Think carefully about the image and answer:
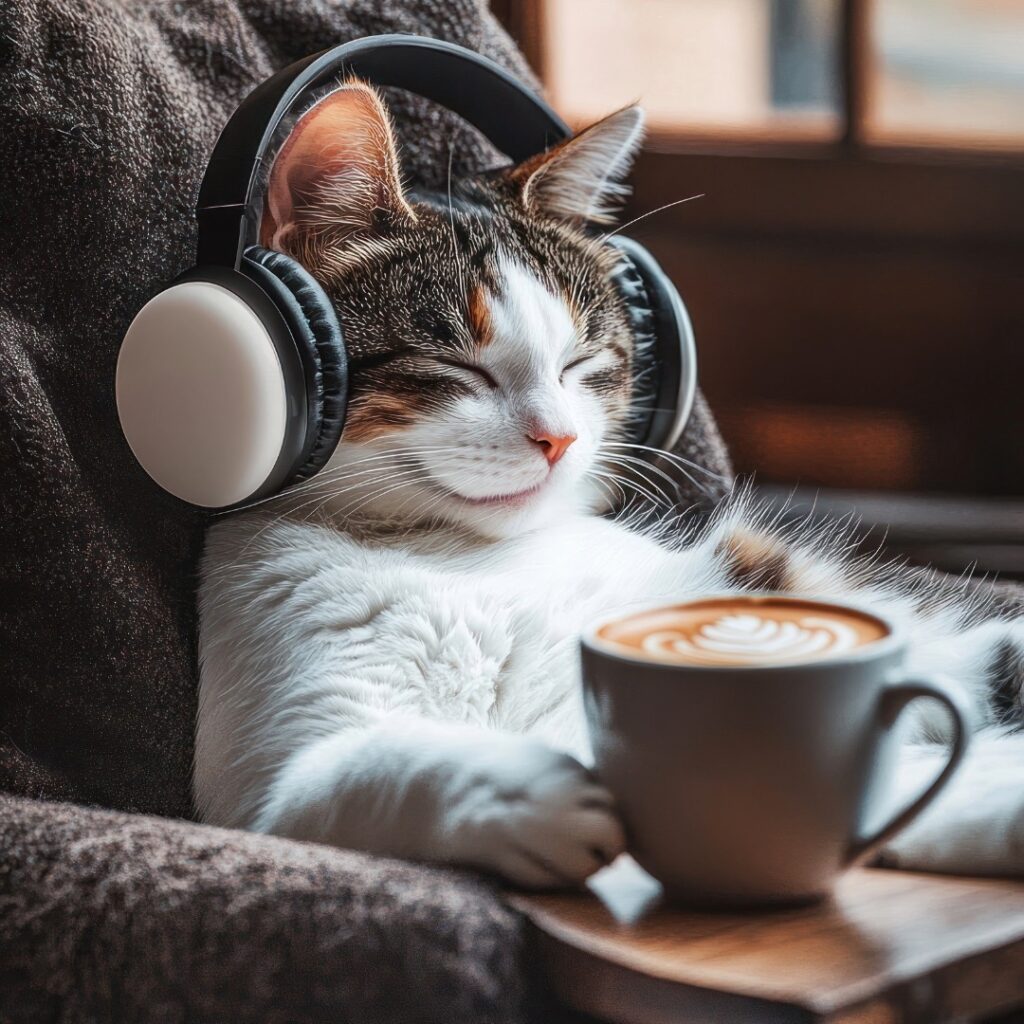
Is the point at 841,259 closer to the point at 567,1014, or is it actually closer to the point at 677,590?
the point at 677,590

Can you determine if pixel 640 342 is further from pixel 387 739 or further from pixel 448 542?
pixel 387 739

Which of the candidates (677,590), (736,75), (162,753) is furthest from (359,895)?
(736,75)

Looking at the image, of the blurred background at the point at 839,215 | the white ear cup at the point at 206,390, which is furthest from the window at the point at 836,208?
the white ear cup at the point at 206,390

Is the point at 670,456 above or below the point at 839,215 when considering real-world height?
below

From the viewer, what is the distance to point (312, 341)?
2.29ft

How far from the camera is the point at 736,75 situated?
2156 millimetres

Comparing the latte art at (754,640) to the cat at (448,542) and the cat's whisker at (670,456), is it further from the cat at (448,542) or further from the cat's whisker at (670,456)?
the cat's whisker at (670,456)

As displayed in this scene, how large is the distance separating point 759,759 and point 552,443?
36cm

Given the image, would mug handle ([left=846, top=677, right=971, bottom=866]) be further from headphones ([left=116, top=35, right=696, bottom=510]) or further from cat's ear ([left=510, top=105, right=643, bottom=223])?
cat's ear ([left=510, top=105, right=643, bottom=223])

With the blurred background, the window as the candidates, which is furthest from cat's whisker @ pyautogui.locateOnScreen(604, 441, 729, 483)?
the window

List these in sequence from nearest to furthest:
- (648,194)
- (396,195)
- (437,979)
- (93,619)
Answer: (437,979)
(93,619)
(396,195)
(648,194)

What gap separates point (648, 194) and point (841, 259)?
356mm

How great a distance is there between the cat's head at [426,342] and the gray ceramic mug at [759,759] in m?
0.31

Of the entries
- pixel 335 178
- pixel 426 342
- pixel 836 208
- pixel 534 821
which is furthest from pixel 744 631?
pixel 836 208
